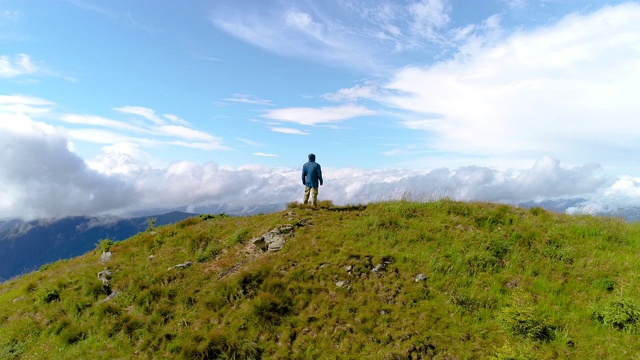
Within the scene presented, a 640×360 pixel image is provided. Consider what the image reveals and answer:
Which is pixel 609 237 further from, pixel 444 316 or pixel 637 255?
pixel 444 316

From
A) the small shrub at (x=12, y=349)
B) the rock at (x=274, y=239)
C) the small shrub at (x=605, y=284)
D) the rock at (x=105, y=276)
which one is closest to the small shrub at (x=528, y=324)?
the small shrub at (x=605, y=284)

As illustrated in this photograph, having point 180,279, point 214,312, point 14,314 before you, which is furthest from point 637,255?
point 14,314

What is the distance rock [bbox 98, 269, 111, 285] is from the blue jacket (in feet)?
37.3

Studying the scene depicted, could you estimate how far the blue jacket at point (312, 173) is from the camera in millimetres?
18828

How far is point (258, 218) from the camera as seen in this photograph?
65.9ft

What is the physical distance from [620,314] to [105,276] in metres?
21.2

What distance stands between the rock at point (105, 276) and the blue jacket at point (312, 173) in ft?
37.3

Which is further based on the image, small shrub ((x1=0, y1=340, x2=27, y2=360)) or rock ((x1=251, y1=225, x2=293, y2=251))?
rock ((x1=251, y1=225, x2=293, y2=251))

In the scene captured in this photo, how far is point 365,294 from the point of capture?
38.8 feet

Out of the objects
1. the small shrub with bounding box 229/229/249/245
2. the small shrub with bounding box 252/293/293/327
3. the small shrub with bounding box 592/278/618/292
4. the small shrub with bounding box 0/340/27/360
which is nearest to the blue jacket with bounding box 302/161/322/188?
the small shrub with bounding box 229/229/249/245

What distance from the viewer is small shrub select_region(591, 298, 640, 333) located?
32.2 ft

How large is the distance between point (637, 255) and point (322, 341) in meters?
14.2

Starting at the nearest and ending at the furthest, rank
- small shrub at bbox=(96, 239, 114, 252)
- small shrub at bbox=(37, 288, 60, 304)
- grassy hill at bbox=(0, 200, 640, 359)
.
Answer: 1. grassy hill at bbox=(0, 200, 640, 359)
2. small shrub at bbox=(37, 288, 60, 304)
3. small shrub at bbox=(96, 239, 114, 252)

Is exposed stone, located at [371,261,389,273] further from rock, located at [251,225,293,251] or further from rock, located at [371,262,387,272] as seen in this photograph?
rock, located at [251,225,293,251]
